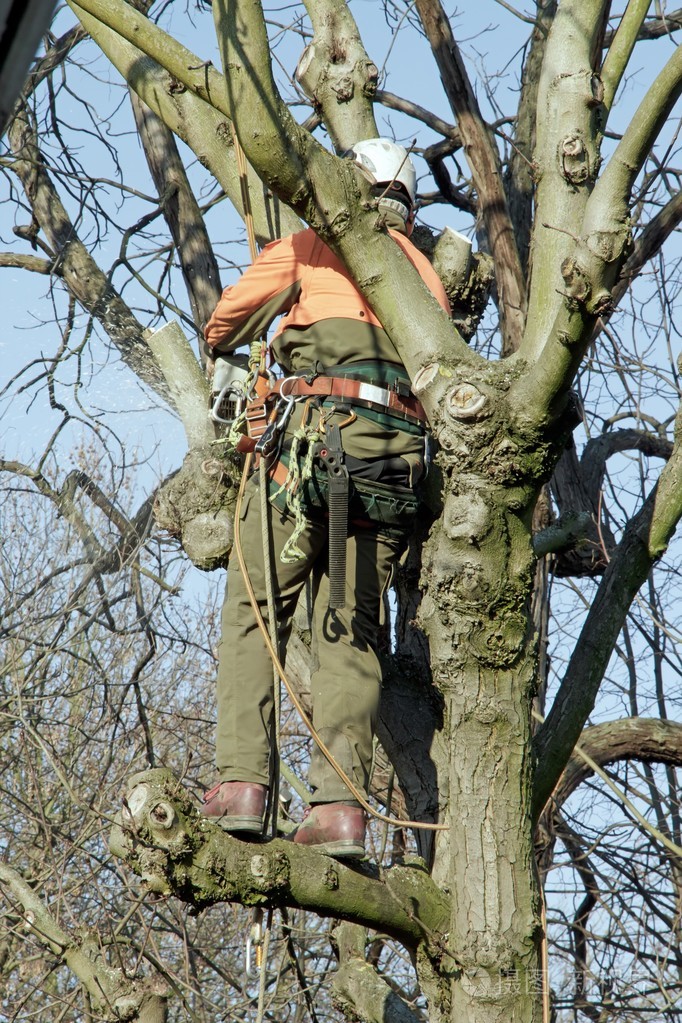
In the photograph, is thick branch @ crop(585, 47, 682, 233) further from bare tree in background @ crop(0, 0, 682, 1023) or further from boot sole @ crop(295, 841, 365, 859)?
boot sole @ crop(295, 841, 365, 859)

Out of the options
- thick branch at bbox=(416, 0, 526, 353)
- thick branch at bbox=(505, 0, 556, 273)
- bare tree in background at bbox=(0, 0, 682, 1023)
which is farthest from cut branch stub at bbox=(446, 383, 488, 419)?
thick branch at bbox=(505, 0, 556, 273)

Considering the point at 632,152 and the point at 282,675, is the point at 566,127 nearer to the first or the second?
the point at 632,152

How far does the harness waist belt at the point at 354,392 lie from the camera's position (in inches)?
125

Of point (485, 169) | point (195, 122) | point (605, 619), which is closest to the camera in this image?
point (605, 619)

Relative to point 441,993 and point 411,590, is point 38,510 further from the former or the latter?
point 441,993

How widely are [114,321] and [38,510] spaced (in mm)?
4270

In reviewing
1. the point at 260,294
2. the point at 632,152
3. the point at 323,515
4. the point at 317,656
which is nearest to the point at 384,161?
the point at 260,294

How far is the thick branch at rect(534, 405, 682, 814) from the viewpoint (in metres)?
3.29

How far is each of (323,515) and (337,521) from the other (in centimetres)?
21

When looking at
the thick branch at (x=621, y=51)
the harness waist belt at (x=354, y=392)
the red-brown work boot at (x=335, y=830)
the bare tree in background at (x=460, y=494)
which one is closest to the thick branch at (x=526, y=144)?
the bare tree in background at (x=460, y=494)

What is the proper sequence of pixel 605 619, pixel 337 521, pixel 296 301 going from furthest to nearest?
pixel 605 619 → pixel 296 301 → pixel 337 521

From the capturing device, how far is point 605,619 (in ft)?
11.8

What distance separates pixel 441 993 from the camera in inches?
114

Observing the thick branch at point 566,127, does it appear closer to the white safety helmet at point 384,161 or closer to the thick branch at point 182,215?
the white safety helmet at point 384,161
